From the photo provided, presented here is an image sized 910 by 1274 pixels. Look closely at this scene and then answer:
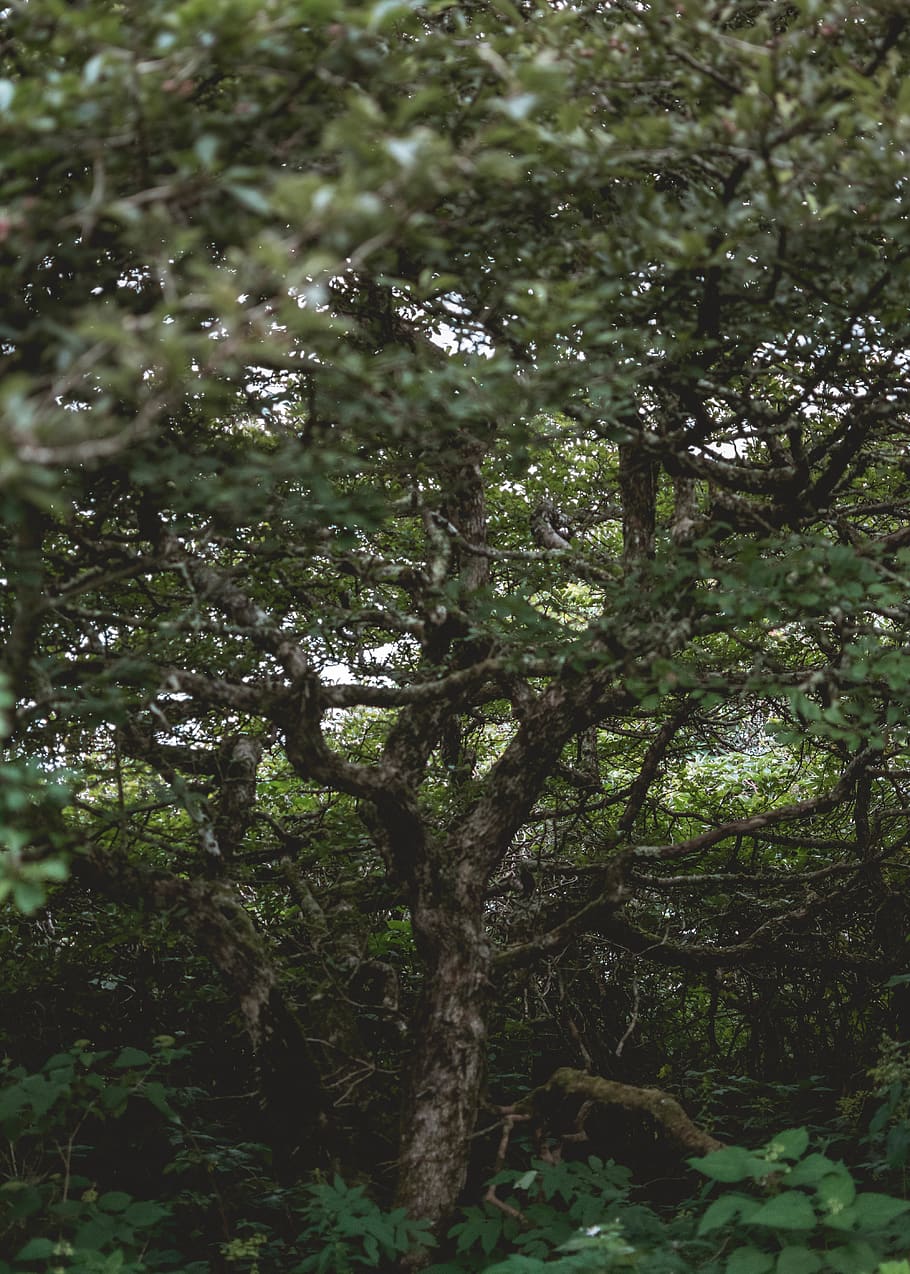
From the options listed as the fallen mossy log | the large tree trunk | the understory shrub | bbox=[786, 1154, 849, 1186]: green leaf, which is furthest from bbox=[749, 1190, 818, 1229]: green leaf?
the large tree trunk

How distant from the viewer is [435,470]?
5.55 m

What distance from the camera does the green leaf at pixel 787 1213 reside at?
3.88m

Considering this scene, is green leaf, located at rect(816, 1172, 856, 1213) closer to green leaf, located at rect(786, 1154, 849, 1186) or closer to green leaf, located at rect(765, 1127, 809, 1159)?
green leaf, located at rect(786, 1154, 849, 1186)

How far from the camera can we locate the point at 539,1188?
5.06 meters

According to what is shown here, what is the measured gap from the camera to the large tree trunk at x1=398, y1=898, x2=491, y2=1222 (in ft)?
17.0

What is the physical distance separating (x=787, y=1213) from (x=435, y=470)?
3.72m

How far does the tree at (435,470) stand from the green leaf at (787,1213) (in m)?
1.78

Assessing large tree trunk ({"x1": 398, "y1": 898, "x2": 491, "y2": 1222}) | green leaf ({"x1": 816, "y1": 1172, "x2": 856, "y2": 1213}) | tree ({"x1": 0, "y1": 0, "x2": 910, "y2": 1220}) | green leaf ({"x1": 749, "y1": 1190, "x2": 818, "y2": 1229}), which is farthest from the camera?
large tree trunk ({"x1": 398, "y1": 898, "x2": 491, "y2": 1222})

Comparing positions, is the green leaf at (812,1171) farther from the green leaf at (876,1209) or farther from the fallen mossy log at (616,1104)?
the fallen mossy log at (616,1104)

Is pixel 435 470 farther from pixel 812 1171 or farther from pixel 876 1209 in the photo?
pixel 876 1209

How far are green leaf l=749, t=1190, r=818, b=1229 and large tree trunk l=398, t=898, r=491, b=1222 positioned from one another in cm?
172

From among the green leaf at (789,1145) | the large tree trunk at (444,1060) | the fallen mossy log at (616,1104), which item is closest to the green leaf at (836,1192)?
the green leaf at (789,1145)

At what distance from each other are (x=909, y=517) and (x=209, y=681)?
13.6 ft

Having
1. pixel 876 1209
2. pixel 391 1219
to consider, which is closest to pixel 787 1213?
pixel 876 1209
